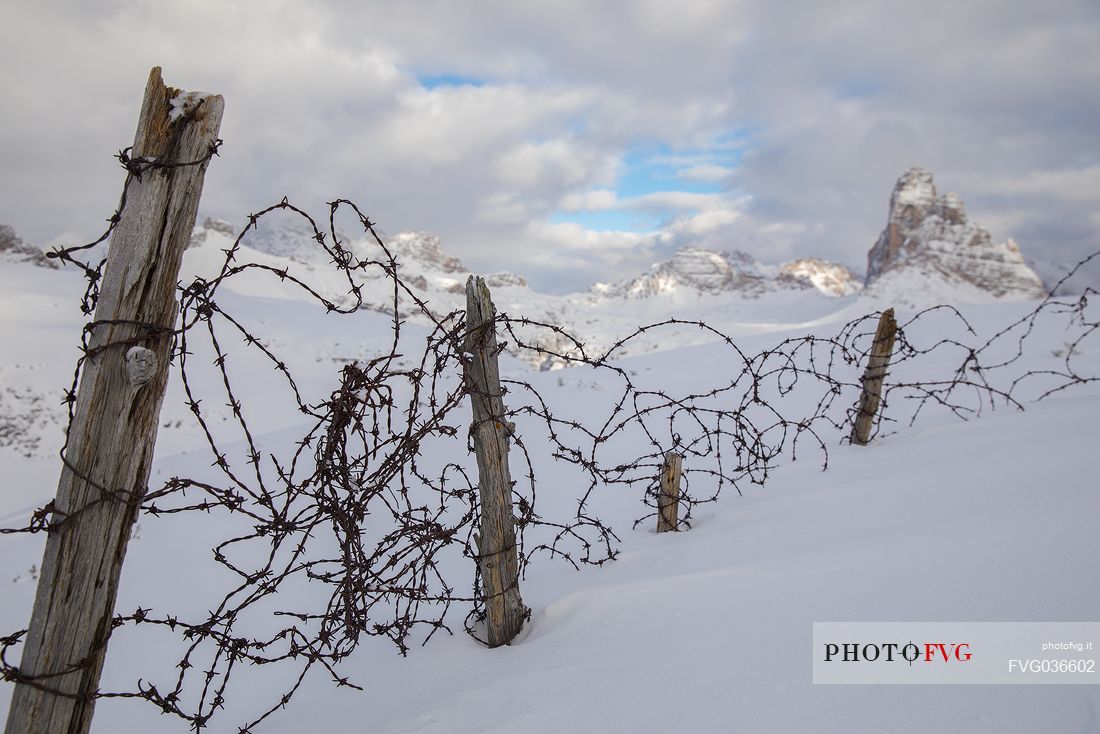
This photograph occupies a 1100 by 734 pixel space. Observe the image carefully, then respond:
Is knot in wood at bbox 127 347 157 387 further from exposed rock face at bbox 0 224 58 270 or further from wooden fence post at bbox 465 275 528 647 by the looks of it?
exposed rock face at bbox 0 224 58 270

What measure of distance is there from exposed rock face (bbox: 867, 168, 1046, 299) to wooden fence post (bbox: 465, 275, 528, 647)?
14540 centimetres

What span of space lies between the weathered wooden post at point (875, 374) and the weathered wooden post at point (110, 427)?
14.8 ft

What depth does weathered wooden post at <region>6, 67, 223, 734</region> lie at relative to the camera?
1.51 metres

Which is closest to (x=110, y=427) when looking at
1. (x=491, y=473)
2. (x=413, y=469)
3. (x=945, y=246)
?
(x=413, y=469)

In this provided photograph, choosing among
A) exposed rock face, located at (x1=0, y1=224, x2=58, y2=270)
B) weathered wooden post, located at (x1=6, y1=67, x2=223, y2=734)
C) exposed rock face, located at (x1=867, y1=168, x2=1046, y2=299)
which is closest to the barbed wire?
weathered wooden post, located at (x1=6, y1=67, x2=223, y2=734)

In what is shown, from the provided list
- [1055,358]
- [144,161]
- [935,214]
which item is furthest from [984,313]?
[935,214]

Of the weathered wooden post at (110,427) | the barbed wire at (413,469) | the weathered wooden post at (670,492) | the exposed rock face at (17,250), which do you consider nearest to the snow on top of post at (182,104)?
the weathered wooden post at (110,427)

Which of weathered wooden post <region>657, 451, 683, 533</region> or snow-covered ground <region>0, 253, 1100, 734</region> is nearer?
snow-covered ground <region>0, 253, 1100, 734</region>

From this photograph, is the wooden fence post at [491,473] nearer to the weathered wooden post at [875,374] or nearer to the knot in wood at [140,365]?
the knot in wood at [140,365]

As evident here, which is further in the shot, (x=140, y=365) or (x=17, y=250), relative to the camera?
(x=17, y=250)

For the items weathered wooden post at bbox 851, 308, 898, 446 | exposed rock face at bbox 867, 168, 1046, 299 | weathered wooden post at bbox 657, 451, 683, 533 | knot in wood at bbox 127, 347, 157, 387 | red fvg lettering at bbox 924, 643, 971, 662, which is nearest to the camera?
knot in wood at bbox 127, 347, 157, 387

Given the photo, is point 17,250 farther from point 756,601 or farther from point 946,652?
point 946,652

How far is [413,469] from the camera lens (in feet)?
7.71

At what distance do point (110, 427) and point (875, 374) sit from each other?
4835 mm
